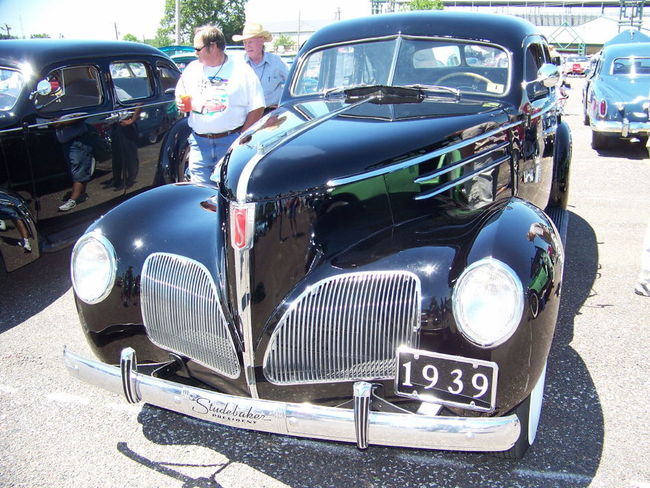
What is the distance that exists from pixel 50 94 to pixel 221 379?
3433mm

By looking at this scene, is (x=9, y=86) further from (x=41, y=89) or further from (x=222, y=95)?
(x=222, y=95)

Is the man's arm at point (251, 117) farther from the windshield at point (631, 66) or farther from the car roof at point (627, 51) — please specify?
the car roof at point (627, 51)

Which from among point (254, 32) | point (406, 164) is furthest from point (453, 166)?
point (254, 32)

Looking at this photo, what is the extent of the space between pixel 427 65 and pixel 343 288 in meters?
1.87

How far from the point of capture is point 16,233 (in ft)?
13.4

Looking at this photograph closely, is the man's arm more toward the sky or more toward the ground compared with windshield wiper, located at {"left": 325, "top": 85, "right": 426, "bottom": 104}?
more toward the ground

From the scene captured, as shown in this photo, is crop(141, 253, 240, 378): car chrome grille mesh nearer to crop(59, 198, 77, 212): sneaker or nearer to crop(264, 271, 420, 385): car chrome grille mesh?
crop(264, 271, 420, 385): car chrome grille mesh

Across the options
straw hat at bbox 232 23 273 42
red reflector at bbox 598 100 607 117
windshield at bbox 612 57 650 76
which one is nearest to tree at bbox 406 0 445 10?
windshield at bbox 612 57 650 76

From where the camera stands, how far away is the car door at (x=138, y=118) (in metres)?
5.29

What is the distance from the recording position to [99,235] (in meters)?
2.65

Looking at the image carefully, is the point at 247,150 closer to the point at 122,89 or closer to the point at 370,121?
the point at 370,121

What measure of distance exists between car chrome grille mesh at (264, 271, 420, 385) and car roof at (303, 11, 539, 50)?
6.54ft

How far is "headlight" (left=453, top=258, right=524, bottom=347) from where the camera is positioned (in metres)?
1.99

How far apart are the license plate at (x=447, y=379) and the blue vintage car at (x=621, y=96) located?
8.45m
